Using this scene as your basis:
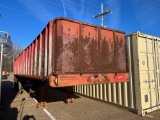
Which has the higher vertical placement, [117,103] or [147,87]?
[147,87]

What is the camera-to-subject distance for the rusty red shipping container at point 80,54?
423 centimetres

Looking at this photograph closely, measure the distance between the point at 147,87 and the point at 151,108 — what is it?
88cm

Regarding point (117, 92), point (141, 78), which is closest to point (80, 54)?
point (141, 78)

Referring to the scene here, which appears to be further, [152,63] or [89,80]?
[152,63]

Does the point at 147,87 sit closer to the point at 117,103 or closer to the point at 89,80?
the point at 117,103

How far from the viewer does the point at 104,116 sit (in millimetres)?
6062

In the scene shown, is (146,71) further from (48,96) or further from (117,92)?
(48,96)

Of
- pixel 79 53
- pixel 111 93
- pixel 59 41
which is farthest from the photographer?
pixel 111 93

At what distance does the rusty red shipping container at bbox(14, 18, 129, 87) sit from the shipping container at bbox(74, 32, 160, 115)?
3.59 feet

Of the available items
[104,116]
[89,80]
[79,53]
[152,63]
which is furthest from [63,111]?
[152,63]

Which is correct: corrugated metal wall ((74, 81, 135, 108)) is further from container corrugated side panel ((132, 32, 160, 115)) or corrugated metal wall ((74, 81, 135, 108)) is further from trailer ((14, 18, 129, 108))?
trailer ((14, 18, 129, 108))

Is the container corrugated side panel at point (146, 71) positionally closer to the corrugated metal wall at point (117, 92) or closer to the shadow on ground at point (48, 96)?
the corrugated metal wall at point (117, 92)

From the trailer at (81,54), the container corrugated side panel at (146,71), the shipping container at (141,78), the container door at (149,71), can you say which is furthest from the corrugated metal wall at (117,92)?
the trailer at (81,54)

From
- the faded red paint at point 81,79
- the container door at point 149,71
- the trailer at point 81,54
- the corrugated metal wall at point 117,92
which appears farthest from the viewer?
the corrugated metal wall at point 117,92
